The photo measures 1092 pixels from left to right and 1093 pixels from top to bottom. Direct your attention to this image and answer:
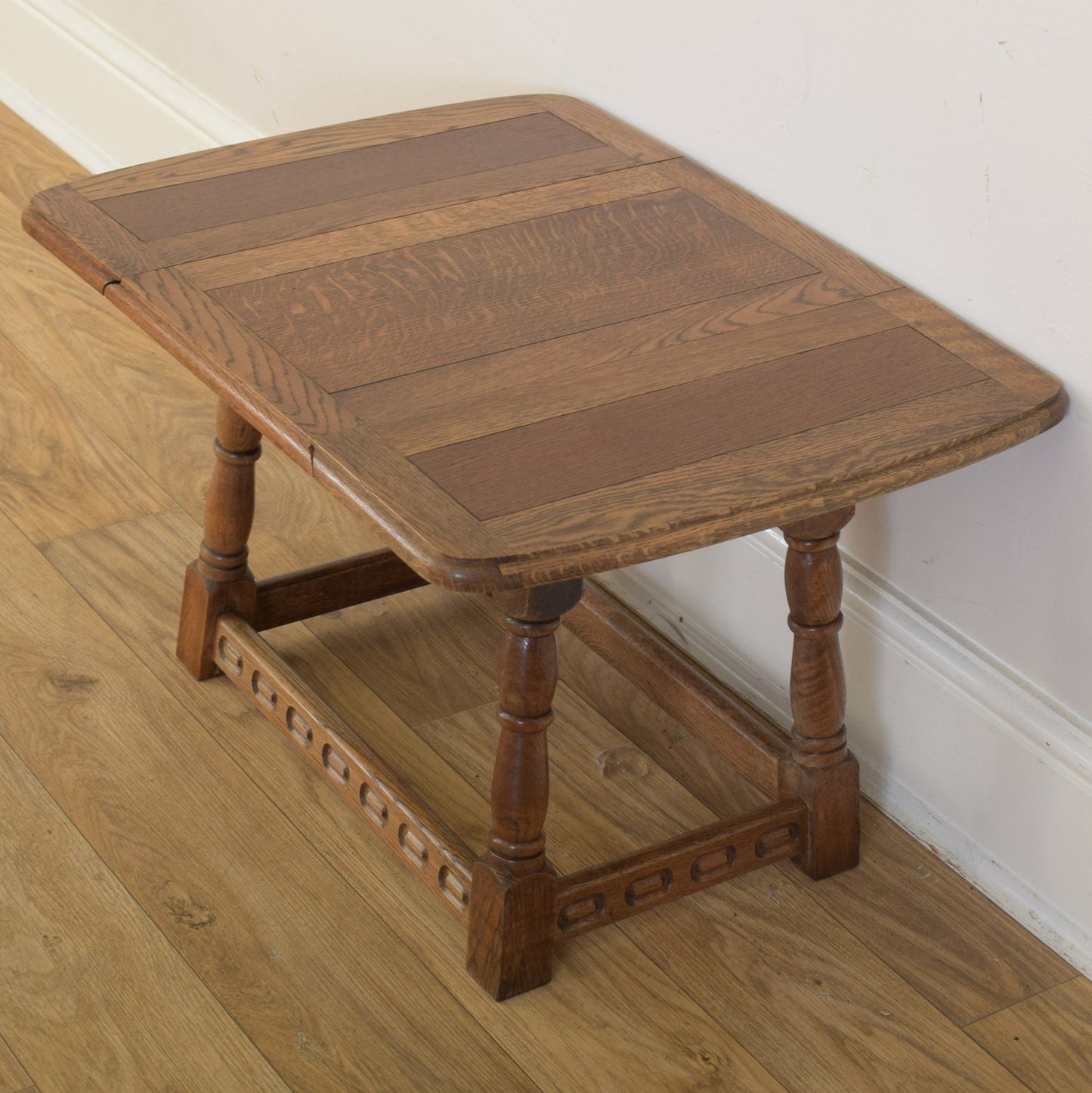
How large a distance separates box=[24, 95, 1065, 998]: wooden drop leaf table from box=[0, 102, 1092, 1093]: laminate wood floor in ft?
0.19

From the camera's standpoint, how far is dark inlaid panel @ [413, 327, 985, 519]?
1065 millimetres

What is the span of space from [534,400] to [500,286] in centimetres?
19


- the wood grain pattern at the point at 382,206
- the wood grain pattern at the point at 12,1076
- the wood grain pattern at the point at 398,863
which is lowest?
the wood grain pattern at the point at 12,1076

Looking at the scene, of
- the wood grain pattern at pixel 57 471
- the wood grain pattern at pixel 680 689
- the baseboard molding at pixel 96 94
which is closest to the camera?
the wood grain pattern at pixel 680 689

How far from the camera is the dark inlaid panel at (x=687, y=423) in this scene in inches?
41.9

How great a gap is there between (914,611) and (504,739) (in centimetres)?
44

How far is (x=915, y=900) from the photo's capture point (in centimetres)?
143

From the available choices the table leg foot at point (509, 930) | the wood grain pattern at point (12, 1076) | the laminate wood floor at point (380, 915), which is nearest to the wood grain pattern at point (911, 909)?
the laminate wood floor at point (380, 915)

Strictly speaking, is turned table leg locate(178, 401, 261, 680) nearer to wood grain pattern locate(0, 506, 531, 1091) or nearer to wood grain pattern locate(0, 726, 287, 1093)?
wood grain pattern locate(0, 506, 531, 1091)

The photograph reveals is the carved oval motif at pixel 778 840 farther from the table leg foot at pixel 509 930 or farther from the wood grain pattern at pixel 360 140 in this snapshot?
the wood grain pattern at pixel 360 140

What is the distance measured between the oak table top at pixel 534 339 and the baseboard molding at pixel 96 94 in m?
0.93

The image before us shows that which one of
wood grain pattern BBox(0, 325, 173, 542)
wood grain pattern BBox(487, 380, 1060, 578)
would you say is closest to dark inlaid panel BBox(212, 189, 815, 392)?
wood grain pattern BBox(487, 380, 1060, 578)

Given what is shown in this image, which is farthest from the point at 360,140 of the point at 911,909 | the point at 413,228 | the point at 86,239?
the point at 911,909

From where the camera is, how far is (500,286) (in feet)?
4.27
